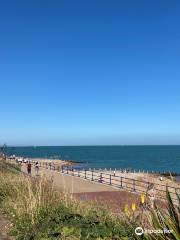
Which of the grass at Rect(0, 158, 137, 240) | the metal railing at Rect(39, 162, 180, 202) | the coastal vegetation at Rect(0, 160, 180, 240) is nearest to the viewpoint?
the coastal vegetation at Rect(0, 160, 180, 240)

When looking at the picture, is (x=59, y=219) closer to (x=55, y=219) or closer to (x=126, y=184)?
(x=55, y=219)

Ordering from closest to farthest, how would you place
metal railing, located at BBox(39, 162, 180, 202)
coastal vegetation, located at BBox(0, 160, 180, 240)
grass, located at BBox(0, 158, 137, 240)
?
coastal vegetation, located at BBox(0, 160, 180, 240)
grass, located at BBox(0, 158, 137, 240)
metal railing, located at BBox(39, 162, 180, 202)

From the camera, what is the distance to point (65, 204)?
1033 cm

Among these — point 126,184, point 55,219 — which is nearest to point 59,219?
point 55,219

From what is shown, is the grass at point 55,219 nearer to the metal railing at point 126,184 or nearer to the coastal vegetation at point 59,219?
the coastal vegetation at point 59,219

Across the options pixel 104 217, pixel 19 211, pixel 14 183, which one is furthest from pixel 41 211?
pixel 14 183

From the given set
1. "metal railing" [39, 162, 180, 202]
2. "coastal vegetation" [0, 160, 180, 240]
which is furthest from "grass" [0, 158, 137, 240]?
"metal railing" [39, 162, 180, 202]

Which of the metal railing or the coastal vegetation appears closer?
the coastal vegetation

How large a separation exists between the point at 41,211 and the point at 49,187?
1445 mm

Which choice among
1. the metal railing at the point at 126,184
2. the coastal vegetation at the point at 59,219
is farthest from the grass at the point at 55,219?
the metal railing at the point at 126,184

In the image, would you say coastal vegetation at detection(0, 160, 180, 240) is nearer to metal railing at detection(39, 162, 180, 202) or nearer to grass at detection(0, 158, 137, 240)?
grass at detection(0, 158, 137, 240)

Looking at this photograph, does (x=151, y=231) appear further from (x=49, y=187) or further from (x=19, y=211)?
(x=49, y=187)

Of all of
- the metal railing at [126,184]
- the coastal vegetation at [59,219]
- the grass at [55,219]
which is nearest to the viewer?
the coastal vegetation at [59,219]

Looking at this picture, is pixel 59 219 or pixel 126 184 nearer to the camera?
pixel 59 219
